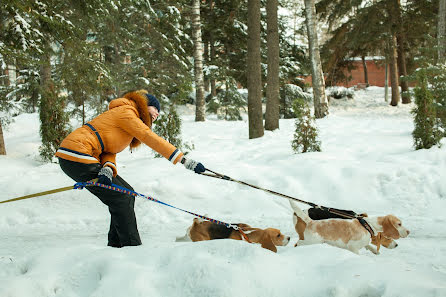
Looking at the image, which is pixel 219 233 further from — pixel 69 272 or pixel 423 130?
pixel 423 130

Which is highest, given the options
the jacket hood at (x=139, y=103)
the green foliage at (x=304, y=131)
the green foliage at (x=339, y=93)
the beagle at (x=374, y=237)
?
the green foliage at (x=339, y=93)

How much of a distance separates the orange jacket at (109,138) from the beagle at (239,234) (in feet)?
2.68

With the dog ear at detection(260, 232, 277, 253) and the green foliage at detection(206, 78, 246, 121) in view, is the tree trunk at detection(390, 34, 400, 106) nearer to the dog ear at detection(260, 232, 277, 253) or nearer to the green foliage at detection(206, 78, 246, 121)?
the green foliage at detection(206, 78, 246, 121)

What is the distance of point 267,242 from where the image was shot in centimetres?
357

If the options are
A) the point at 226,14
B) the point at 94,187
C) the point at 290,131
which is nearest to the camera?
the point at 94,187

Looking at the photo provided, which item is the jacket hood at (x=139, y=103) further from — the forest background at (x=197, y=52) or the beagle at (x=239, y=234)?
the forest background at (x=197, y=52)

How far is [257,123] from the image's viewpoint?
11.2 m

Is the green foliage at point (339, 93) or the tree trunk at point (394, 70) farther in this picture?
the green foliage at point (339, 93)

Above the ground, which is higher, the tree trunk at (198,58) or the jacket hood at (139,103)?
the tree trunk at (198,58)

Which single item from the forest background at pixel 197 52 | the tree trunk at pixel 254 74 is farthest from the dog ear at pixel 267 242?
the tree trunk at pixel 254 74

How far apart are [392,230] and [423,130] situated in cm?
442

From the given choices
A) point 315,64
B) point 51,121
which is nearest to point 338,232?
point 51,121

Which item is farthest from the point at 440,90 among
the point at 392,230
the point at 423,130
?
the point at 392,230

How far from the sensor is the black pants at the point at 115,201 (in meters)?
3.58
